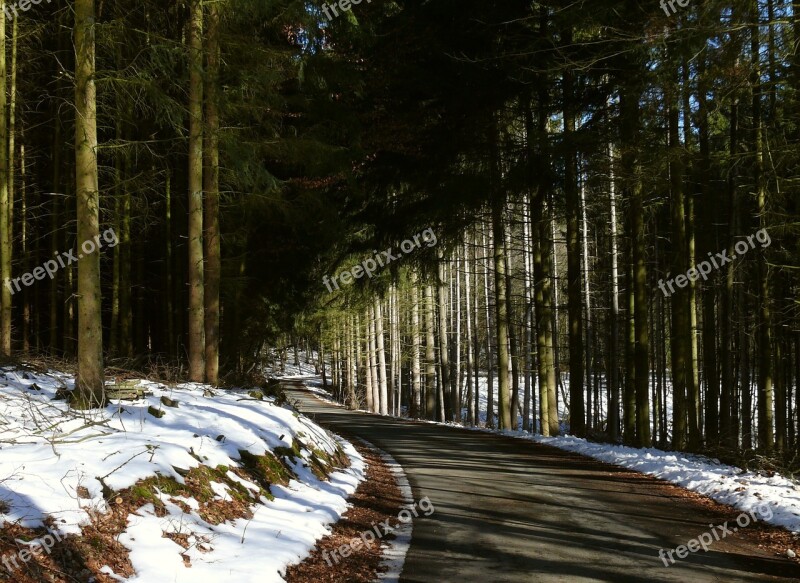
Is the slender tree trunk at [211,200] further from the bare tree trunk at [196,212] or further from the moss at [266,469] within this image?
the moss at [266,469]

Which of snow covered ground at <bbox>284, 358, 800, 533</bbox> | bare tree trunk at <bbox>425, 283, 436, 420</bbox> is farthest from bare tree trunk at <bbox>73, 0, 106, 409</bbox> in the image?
bare tree trunk at <bbox>425, 283, 436, 420</bbox>

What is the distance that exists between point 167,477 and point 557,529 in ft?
14.1

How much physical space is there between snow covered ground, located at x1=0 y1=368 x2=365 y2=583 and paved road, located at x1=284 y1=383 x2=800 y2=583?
4.73 feet

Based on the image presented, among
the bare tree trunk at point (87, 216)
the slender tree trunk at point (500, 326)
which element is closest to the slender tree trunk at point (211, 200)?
the bare tree trunk at point (87, 216)

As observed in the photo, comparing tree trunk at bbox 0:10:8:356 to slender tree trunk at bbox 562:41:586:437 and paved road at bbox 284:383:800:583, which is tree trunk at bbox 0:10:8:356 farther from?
slender tree trunk at bbox 562:41:586:437

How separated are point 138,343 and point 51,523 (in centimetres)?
1595

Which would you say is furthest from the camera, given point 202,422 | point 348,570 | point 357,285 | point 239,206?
point 357,285

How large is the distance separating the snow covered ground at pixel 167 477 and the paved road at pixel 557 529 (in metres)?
1.44

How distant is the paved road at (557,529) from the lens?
17.3 ft

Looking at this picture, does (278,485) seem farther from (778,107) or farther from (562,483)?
(778,107)

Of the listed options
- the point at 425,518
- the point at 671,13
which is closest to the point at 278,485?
the point at 425,518

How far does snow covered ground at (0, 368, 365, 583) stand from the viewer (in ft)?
15.1

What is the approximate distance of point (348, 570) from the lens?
5.53m

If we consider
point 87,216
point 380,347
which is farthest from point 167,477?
point 380,347
